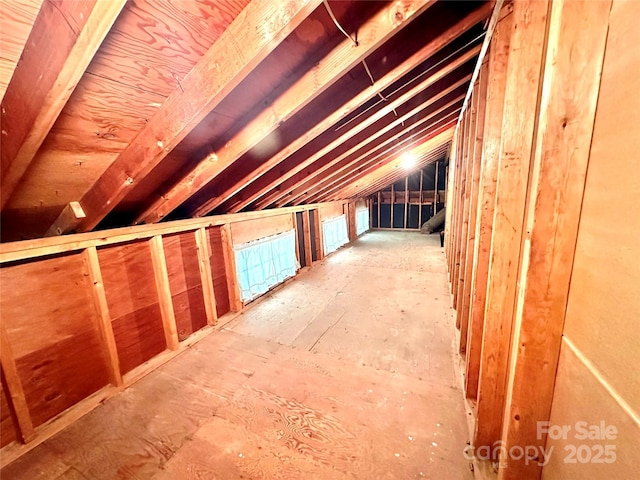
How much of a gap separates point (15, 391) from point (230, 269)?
1.75 m

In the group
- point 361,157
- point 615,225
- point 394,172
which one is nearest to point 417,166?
point 394,172

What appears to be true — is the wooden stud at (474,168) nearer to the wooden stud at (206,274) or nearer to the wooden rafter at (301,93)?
the wooden rafter at (301,93)

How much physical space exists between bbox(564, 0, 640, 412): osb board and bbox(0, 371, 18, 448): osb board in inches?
106

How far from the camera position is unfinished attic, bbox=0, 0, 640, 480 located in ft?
2.28

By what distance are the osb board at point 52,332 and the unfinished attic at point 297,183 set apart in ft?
0.04

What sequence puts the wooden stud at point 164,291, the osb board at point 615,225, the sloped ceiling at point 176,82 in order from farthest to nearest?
the wooden stud at point 164,291, the sloped ceiling at point 176,82, the osb board at point 615,225

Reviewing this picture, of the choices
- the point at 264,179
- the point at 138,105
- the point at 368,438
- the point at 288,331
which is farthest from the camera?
Result: the point at 288,331

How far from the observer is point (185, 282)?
247 centimetres

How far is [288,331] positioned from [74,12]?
8.30ft

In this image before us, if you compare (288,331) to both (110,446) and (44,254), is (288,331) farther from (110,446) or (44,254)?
(44,254)

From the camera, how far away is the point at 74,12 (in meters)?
0.75

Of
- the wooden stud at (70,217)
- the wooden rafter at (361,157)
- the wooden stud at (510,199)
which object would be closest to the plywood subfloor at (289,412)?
the wooden stud at (510,199)

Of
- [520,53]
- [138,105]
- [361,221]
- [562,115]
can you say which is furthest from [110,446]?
[361,221]

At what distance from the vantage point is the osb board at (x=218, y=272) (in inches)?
109
